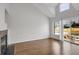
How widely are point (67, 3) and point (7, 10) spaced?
101cm

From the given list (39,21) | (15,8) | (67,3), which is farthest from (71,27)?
(15,8)

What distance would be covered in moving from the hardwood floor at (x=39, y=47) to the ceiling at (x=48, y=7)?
484 millimetres

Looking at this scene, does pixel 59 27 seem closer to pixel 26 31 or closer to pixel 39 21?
pixel 39 21

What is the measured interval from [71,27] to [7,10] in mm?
1156

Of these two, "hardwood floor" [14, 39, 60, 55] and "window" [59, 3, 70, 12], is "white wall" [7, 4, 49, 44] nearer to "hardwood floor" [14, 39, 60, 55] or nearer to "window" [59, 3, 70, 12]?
"hardwood floor" [14, 39, 60, 55]

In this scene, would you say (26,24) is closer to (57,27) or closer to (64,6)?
(57,27)

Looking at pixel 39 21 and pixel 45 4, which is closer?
pixel 45 4

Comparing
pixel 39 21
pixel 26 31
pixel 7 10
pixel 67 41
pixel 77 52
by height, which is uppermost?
pixel 7 10

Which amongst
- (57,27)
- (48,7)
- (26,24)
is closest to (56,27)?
(57,27)

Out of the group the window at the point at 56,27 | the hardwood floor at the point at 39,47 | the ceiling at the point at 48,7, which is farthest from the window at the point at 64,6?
the hardwood floor at the point at 39,47

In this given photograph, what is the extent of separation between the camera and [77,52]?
1.94m

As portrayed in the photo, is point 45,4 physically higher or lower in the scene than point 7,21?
higher

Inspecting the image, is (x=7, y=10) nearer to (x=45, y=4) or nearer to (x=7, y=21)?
(x=7, y=21)

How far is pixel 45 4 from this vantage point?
198 cm
